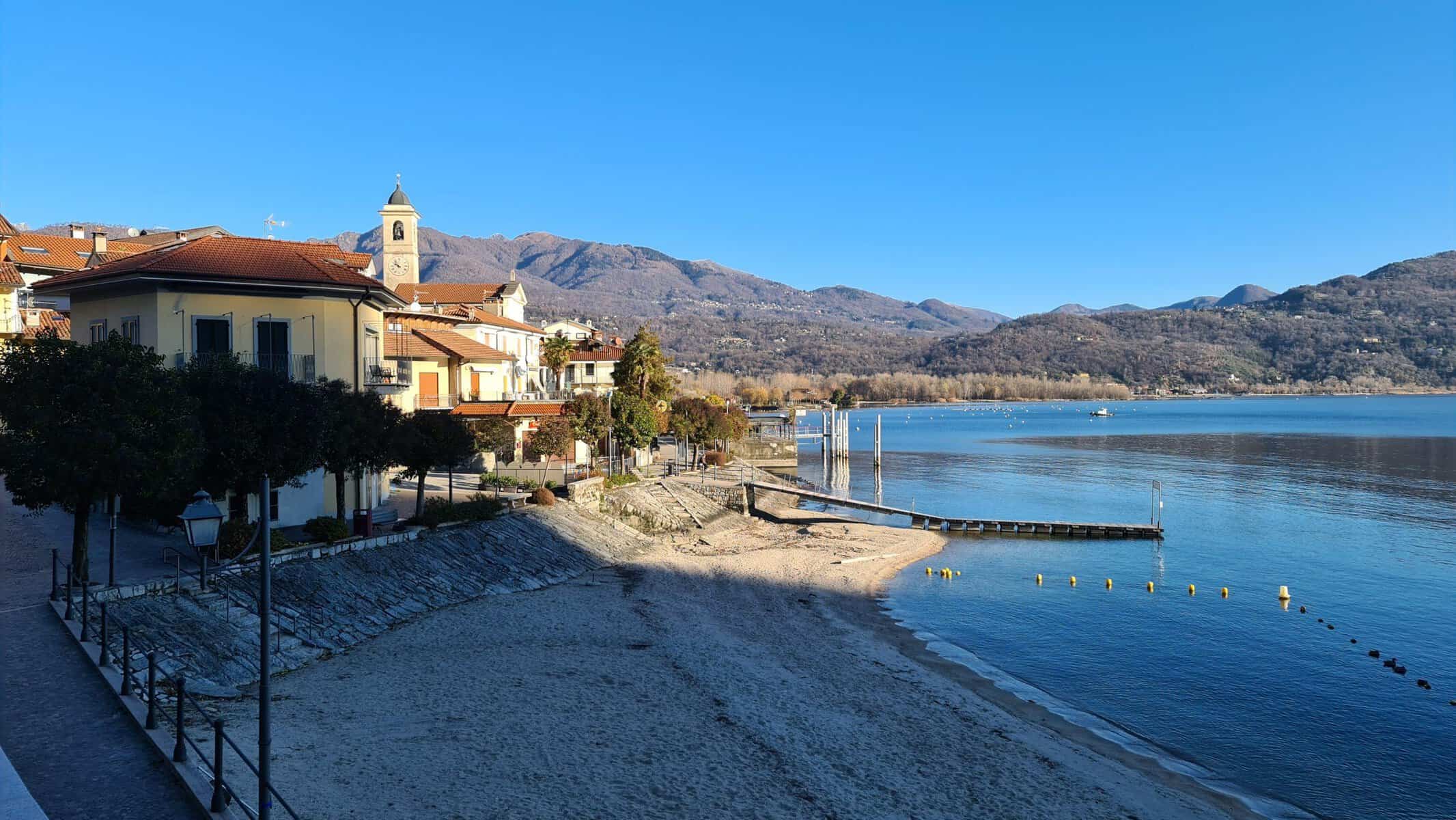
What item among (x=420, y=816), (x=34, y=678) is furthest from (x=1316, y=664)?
(x=34, y=678)

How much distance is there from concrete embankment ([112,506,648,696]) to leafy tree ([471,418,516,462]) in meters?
7.84

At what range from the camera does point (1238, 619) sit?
107ft

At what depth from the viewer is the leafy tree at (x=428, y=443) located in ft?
95.9

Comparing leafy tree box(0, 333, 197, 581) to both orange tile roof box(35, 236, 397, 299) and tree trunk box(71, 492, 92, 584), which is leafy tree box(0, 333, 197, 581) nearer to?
tree trunk box(71, 492, 92, 584)

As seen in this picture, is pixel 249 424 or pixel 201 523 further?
pixel 249 424

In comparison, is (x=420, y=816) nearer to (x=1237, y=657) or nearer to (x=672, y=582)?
(x=672, y=582)

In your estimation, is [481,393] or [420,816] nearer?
[420,816]

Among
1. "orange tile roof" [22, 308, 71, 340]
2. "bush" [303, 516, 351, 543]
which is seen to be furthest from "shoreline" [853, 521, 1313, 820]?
"orange tile roof" [22, 308, 71, 340]

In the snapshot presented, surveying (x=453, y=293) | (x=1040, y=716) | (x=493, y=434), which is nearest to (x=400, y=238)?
(x=453, y=293)

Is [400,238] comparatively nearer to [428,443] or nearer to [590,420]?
[590,420]

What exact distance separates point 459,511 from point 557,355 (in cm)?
3170

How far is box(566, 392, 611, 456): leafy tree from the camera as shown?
1869 inches

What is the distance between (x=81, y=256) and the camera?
45.6m

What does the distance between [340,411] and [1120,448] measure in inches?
4104
